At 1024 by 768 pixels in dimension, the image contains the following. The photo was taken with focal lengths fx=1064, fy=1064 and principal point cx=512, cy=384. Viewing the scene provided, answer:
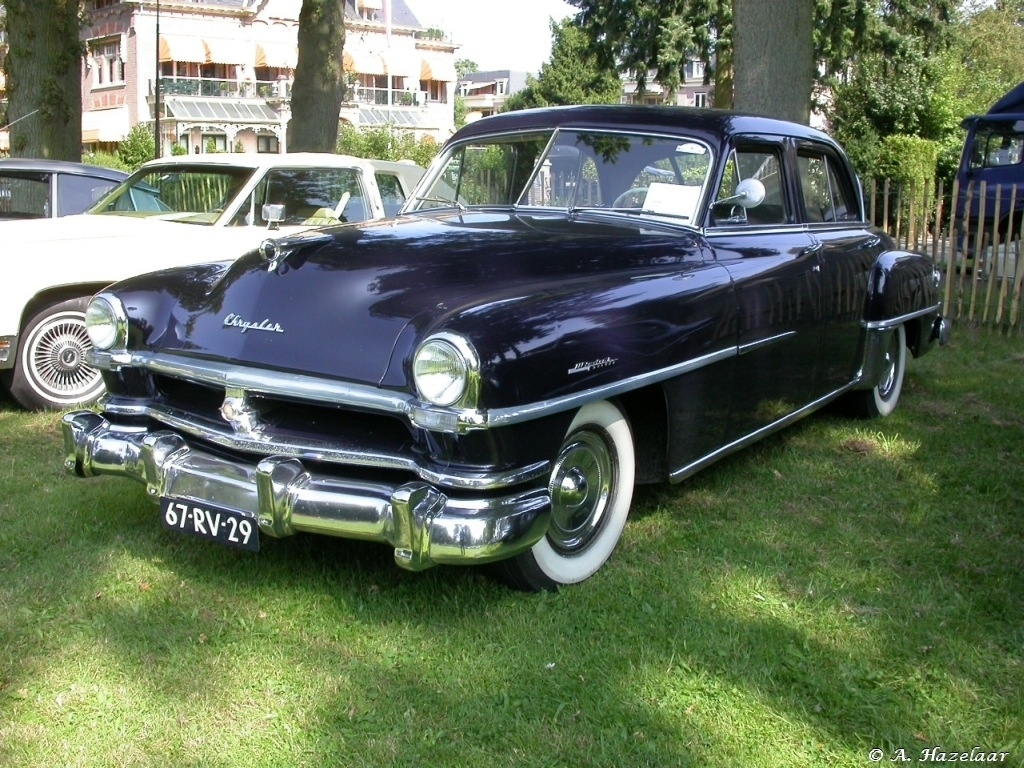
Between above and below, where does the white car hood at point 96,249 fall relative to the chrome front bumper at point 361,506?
above

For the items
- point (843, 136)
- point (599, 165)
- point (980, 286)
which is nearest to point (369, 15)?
point (843, 136)

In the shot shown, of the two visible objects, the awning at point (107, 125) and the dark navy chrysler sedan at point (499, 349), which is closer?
the dark navy chrysler sedan at point (499, 349)

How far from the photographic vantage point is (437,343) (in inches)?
127

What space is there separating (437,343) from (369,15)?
185ft

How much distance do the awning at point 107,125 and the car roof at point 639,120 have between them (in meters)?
43.4

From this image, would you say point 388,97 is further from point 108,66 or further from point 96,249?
point 96,249

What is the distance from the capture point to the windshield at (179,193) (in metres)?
7.29

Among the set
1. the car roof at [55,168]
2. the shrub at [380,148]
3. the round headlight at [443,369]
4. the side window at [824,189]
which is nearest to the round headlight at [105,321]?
the round headlight at [443,369]

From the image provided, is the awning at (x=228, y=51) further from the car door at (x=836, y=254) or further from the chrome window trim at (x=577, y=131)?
the chrome window trim at (x=577, y=131)

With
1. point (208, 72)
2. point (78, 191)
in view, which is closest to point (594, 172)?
point (78, 191)

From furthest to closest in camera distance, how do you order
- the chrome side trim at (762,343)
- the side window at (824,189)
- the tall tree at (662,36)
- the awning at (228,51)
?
the awning at (228,51) < the tall tree at (662,36) < the side window at (824,189) < the chrome side trim at (762,343)

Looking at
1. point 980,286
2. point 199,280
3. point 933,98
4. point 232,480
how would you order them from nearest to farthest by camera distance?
point 232,480, point 199,280, point 980,286, point 933,98

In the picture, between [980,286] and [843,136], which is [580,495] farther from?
[843,136]

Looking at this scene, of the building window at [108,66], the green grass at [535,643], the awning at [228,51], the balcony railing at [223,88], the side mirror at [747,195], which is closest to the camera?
the green grass at [535,643]
